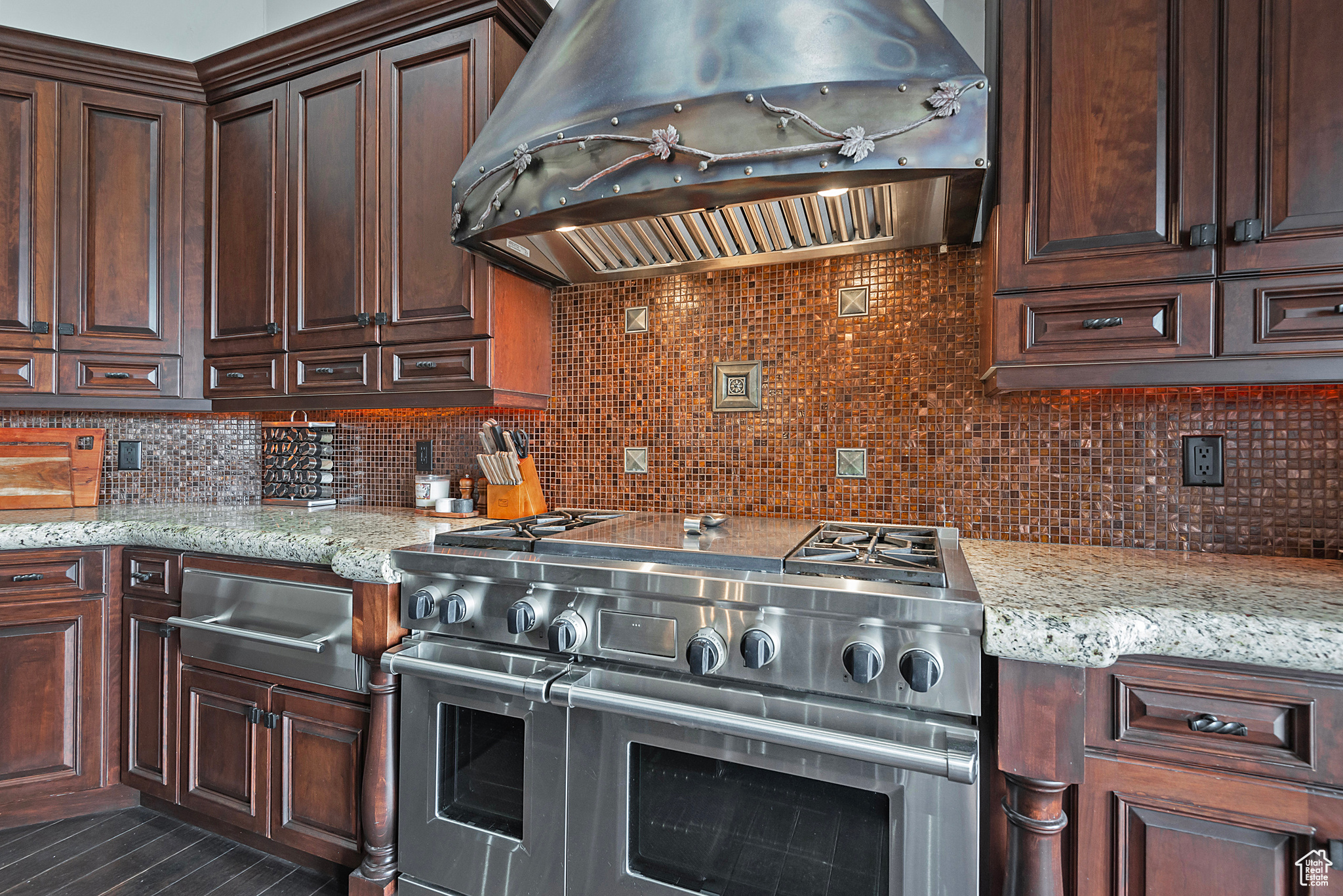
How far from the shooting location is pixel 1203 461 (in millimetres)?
1419

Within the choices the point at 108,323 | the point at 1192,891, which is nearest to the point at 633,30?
the point at 1192,891

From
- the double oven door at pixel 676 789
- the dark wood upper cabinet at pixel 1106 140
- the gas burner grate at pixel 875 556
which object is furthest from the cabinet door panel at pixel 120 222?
the dark wood upper cabinet at pixel 1106 140

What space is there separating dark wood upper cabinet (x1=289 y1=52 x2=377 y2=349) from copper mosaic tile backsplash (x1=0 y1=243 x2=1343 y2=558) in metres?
0.44

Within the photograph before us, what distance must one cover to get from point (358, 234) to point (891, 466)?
185 centimetres

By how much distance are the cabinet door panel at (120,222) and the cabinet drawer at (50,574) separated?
82 centimetres

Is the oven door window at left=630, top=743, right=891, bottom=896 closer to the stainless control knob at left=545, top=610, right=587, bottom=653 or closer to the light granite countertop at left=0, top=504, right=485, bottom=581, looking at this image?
the stainless control knob at left=545, top=610, right=587, bottom=653

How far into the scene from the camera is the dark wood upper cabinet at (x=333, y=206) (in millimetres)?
1961

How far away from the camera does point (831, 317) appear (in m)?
1.76

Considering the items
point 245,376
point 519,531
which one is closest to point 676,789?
point 519,531

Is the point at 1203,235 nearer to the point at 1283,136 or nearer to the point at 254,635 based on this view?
the point at 1283,136

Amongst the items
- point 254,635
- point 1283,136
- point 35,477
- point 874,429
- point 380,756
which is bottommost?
point 380,756

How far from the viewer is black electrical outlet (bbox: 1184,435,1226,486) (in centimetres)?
141

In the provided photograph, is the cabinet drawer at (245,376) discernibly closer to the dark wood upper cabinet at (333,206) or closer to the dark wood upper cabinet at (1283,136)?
the dark wood upper cabinet at (333,206)
